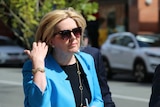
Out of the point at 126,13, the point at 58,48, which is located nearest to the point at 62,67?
the point at 58,48

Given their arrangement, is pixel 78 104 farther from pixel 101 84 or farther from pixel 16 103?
pixel 16 103

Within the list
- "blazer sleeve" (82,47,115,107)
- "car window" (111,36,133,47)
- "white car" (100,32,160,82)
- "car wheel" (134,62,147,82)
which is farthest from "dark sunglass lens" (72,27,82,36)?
"car window" (111,36,133,47)

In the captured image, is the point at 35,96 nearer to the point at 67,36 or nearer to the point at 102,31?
the point at 67,36

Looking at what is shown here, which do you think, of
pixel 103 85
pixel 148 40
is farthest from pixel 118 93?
pixel 103 85

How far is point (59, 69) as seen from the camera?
10.6ft

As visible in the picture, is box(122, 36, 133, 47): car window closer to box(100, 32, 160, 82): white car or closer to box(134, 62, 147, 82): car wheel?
box(100, 32, 160, 82): white car

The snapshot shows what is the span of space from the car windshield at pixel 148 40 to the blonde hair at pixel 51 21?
14.0 meters

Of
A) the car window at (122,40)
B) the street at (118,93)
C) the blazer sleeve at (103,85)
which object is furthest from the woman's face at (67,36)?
the car window at (122,40)

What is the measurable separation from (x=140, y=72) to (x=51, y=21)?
543 inches

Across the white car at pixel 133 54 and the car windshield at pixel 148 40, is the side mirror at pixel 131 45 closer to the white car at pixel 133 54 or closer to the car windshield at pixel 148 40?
the white car at pixel 133 54

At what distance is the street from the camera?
12.0 metres

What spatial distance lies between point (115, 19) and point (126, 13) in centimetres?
104

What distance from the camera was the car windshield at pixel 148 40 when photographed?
17.3m

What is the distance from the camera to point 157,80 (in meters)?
2.58
